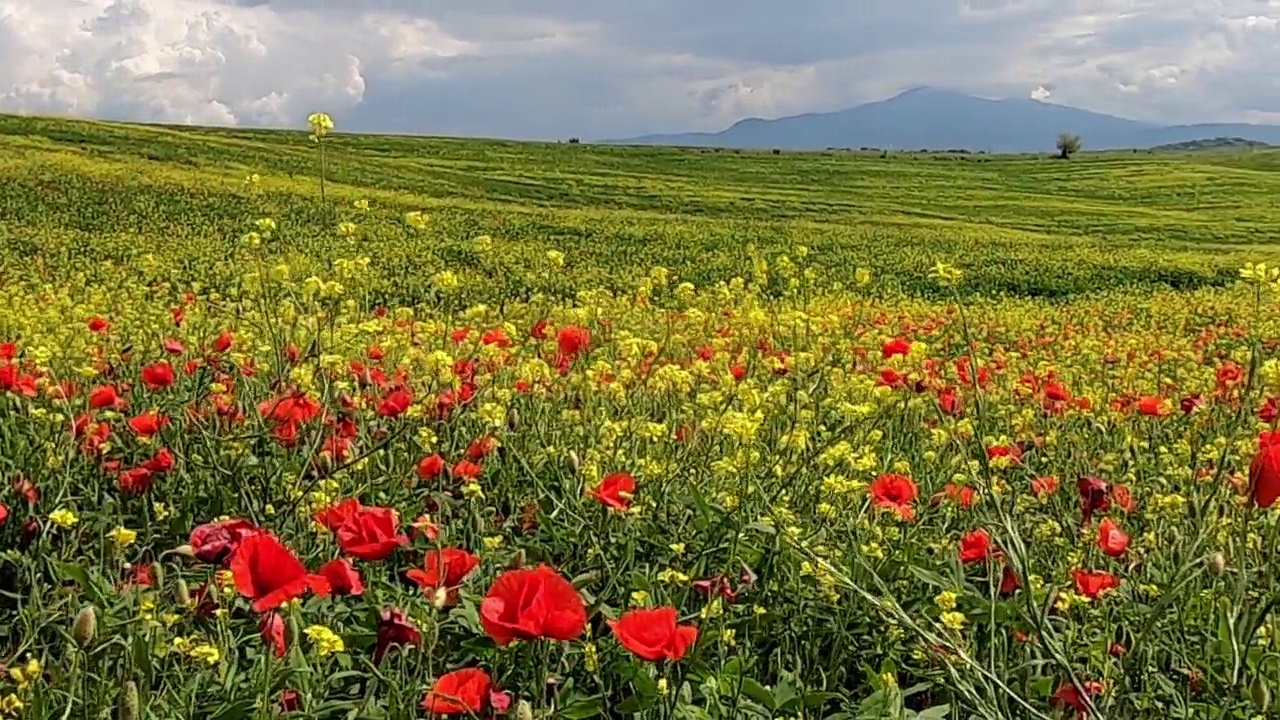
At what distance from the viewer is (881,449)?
4.06 metres

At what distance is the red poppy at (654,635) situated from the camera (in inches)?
59.8

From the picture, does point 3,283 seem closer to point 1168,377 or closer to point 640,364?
point 640,364

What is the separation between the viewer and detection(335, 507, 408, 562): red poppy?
1.81 metres

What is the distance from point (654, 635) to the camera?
154cm

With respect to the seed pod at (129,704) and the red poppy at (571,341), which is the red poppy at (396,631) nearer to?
the seed pod at (129,704)

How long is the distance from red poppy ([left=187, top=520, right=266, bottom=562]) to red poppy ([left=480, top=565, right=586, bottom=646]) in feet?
1.92

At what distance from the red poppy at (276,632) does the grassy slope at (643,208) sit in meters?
4.58

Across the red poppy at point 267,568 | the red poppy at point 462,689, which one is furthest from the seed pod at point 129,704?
the red poppy at point 462,689

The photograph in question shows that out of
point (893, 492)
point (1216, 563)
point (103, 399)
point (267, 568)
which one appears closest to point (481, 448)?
point (103, 399)

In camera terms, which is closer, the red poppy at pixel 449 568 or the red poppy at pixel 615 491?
the red poppy at pixel 449 568

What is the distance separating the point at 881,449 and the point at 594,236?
1640cm

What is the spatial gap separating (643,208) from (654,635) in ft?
93.1

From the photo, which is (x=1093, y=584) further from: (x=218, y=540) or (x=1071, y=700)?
(x=218, y=540)

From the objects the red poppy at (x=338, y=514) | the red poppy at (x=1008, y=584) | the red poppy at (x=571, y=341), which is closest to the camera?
the red poppy at (x=338, y=514)
